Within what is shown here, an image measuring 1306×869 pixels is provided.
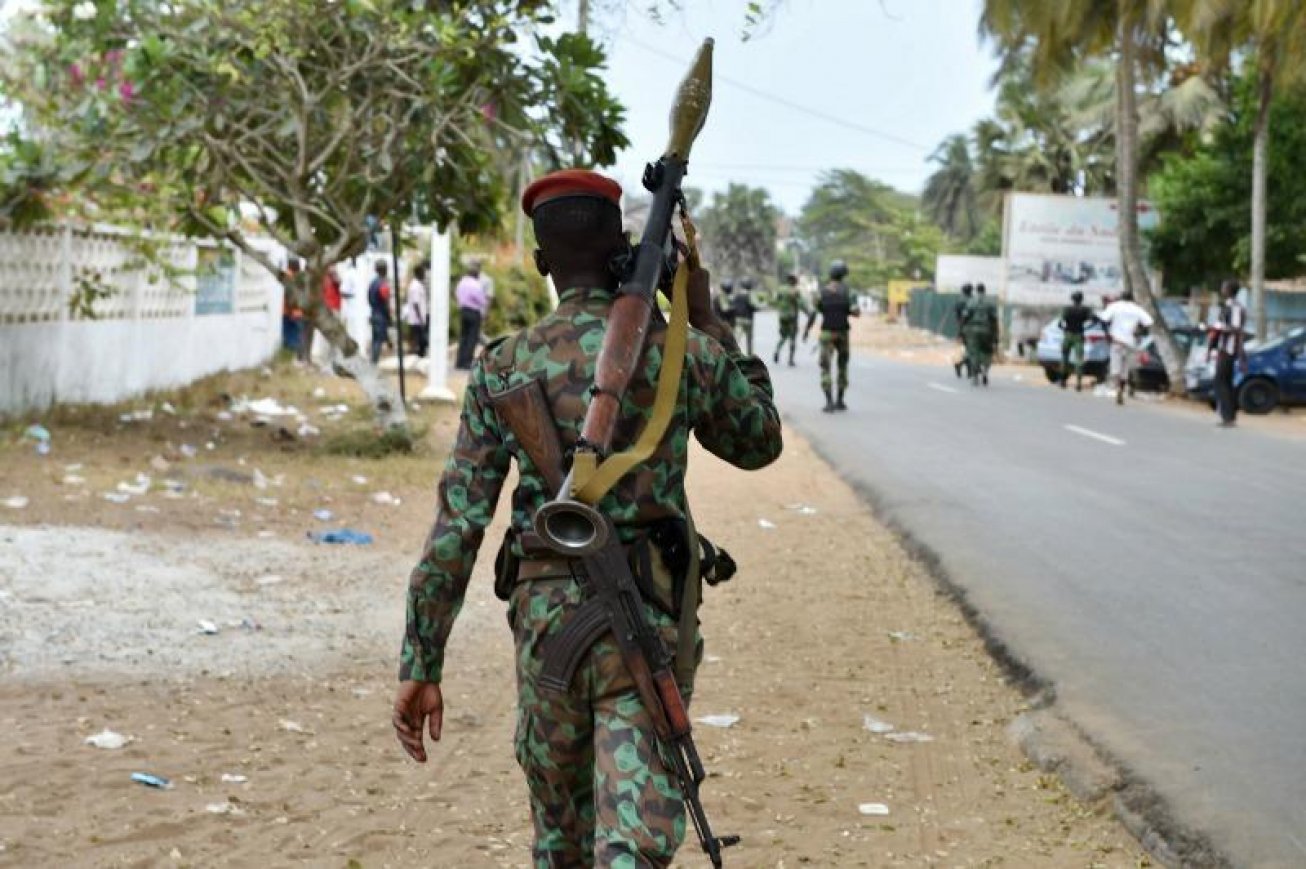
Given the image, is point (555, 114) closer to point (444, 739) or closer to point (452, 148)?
point (452, 148)

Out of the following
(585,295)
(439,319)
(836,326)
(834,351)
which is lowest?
(834,351)

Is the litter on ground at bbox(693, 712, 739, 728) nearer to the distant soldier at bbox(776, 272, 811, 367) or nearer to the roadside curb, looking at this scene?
the roadside curb

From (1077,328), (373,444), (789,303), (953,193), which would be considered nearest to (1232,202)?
(789,303)

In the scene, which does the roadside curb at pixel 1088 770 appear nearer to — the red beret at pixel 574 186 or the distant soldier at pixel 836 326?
the red beret at pixel 574 186

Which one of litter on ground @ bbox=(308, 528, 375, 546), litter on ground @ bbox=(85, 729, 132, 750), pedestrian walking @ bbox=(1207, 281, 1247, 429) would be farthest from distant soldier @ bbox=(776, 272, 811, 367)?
litter on ground @ bbox=(85, 729, 132, 750)

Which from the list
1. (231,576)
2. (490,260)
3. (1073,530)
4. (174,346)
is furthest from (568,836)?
(490,260)

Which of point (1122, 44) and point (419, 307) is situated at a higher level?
point (1122, 44)

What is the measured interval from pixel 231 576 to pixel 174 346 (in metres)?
11.7

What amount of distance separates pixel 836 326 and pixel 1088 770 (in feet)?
55.1

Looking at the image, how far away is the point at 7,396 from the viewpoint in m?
15.2

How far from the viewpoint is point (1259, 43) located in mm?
27984

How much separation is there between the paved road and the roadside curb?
0.19 feet

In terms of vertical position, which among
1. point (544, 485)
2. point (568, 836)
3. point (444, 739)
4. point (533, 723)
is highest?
point (544, 485)

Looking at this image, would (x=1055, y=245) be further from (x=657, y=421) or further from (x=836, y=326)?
(x=657, y=421)
